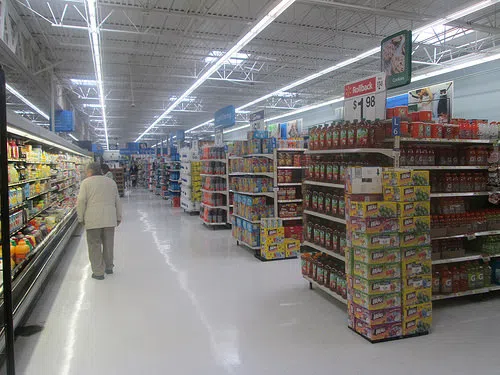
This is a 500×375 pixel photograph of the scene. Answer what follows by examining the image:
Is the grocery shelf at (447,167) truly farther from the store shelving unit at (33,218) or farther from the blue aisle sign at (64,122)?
the blue aisle sign at (64,122)

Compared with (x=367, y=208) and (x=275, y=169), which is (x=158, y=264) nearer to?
(x=275, y=169)

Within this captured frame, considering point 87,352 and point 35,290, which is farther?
point 35,290

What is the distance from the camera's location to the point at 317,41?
12047 mm

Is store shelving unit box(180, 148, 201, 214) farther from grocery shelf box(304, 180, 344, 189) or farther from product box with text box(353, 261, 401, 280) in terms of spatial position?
product box with text box(353, 261, 401, 280)

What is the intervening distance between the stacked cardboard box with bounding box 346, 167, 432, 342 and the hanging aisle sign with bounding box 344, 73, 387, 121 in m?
0.88

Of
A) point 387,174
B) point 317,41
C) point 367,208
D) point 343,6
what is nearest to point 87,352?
point 367,208

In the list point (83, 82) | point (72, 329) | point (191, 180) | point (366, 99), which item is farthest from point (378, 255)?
point (83, 82)

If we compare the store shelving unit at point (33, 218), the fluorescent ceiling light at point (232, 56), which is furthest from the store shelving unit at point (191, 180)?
the store shelving unit at point (33, 218)

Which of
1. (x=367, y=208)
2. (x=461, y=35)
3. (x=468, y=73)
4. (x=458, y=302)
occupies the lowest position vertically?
(x=458, y=302)

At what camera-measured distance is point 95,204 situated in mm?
5715

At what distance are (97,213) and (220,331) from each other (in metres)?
2.80

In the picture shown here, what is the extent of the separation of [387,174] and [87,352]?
327cm

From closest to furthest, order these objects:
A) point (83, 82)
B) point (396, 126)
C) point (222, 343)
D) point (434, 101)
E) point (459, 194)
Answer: point (222, 343), point (396, 126), point (459, 194), point (434, 101), point (83, 82)

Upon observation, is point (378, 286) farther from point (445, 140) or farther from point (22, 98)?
point (22, 98)
